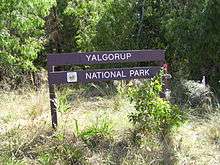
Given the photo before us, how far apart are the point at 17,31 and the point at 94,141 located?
8.36 metres

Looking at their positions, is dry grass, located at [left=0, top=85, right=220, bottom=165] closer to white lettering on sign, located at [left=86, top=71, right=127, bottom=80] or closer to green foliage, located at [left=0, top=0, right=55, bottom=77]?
white lettering on sign, located at [left=86, top=71, right=127, bottom=80]

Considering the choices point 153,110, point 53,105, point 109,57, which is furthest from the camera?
point 109,57

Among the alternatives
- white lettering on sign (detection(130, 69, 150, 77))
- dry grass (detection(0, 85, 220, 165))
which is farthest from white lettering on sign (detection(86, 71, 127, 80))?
dry grass (detection(0, 85, 220, 165))

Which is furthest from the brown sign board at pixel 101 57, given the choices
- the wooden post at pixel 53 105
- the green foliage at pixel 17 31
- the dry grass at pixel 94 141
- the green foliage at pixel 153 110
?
the green foliage at pixel 17 31

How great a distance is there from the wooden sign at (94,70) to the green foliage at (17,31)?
5.64 m

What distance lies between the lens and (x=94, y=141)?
7.00 m

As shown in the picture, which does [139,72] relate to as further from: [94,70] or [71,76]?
[71,76]

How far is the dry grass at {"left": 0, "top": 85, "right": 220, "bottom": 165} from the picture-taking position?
264 inches

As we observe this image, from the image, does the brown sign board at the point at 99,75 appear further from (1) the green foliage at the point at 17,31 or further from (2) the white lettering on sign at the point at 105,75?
(1) the green foliage at the point at 17,31

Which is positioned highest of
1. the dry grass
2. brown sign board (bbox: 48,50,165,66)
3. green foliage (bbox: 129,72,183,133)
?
brown sign board (bbox: 48,50,165,66)

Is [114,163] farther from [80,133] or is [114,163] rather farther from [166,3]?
[166,3]

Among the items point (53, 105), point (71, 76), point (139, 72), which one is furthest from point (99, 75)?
point (53, 105)

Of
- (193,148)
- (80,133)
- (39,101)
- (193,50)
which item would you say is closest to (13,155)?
(80,133)

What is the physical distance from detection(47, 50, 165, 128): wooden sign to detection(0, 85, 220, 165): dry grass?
1.13ft
